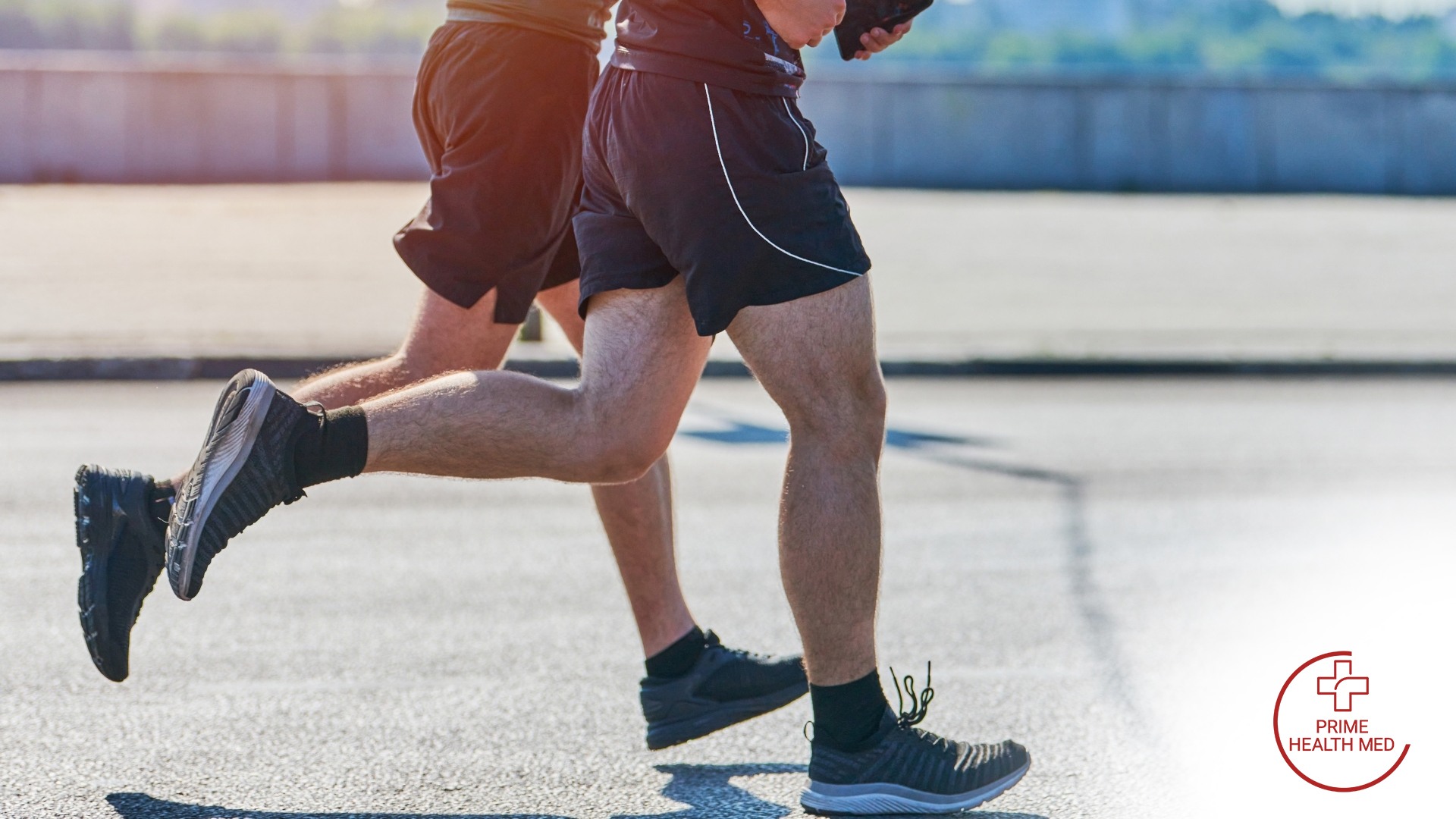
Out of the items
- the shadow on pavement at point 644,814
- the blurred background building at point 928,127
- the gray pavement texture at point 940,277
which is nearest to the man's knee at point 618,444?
the shadow on pavement at point 644,814

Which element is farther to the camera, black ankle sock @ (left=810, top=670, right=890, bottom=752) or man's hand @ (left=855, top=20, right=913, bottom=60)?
man's hand @ (left=855, top=20, right=913, bottom=60)

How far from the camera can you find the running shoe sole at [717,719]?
3.47 m

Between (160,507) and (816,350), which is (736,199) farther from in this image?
(160,507)

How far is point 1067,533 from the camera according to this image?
19.1ft

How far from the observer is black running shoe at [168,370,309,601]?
3.03 m

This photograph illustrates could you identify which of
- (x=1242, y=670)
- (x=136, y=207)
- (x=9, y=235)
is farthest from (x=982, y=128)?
(x=1242, y=670)

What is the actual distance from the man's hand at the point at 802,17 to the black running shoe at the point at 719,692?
1217 millimetres

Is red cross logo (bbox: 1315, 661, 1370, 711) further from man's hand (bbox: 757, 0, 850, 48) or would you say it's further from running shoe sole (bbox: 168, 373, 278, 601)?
running shoe sole (bbox: 168, 373, 278, 601)

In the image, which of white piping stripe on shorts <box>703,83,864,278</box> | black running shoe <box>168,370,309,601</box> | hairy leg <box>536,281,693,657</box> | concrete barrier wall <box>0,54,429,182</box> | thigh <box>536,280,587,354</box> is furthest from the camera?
concrete barrier wall <box>0,54,429,182</box>

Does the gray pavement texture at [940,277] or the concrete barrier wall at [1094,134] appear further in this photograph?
the concrete barrier wall at [1094,134]

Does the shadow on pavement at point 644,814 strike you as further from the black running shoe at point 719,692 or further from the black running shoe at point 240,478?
the black running shoe at point 240,478

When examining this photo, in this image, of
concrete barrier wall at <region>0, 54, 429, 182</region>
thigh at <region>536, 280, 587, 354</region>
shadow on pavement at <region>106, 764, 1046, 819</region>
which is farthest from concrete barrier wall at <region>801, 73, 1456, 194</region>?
shadow on pavement at <region>106, 764, 1046, 819</region>

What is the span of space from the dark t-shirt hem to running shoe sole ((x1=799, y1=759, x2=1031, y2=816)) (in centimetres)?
116

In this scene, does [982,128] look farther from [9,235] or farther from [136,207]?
[9,235]
